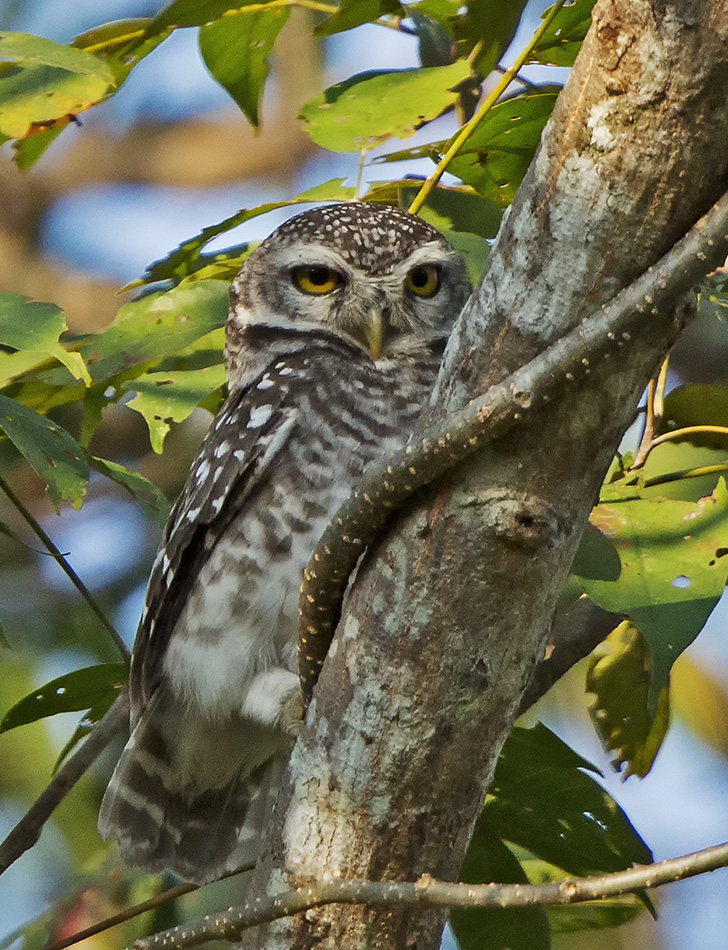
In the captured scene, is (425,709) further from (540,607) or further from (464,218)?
(464,218)

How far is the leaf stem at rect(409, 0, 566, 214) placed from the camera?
2.45 metres

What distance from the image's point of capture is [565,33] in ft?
8.23

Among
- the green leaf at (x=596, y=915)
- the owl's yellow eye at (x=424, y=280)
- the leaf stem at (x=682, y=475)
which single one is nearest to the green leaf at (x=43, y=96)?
the owl's yellow eye at (x=424, y=280)

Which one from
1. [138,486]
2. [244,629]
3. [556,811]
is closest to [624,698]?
[556,811]

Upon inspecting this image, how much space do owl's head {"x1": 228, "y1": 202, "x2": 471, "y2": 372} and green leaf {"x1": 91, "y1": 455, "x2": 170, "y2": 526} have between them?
2.69 feet

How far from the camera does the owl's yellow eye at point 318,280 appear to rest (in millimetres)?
3449

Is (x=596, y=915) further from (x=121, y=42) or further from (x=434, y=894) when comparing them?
(x=121, y=42)

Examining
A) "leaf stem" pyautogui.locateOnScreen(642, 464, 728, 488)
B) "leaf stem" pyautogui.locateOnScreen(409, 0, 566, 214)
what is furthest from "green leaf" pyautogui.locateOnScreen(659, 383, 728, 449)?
"leaf stem" pyautogui.locateOnScreen(409, 0, 566, 214)

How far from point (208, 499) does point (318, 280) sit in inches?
30.8

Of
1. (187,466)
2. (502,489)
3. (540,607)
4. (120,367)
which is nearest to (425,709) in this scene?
(540,607)

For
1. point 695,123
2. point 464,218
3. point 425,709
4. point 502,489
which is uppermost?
point 464,218

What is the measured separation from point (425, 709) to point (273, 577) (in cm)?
109

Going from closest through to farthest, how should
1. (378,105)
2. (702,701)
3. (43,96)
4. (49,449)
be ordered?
(49,449) < (43,96) < (378,105) < (702,701)

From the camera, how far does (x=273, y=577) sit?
2.88 meters
